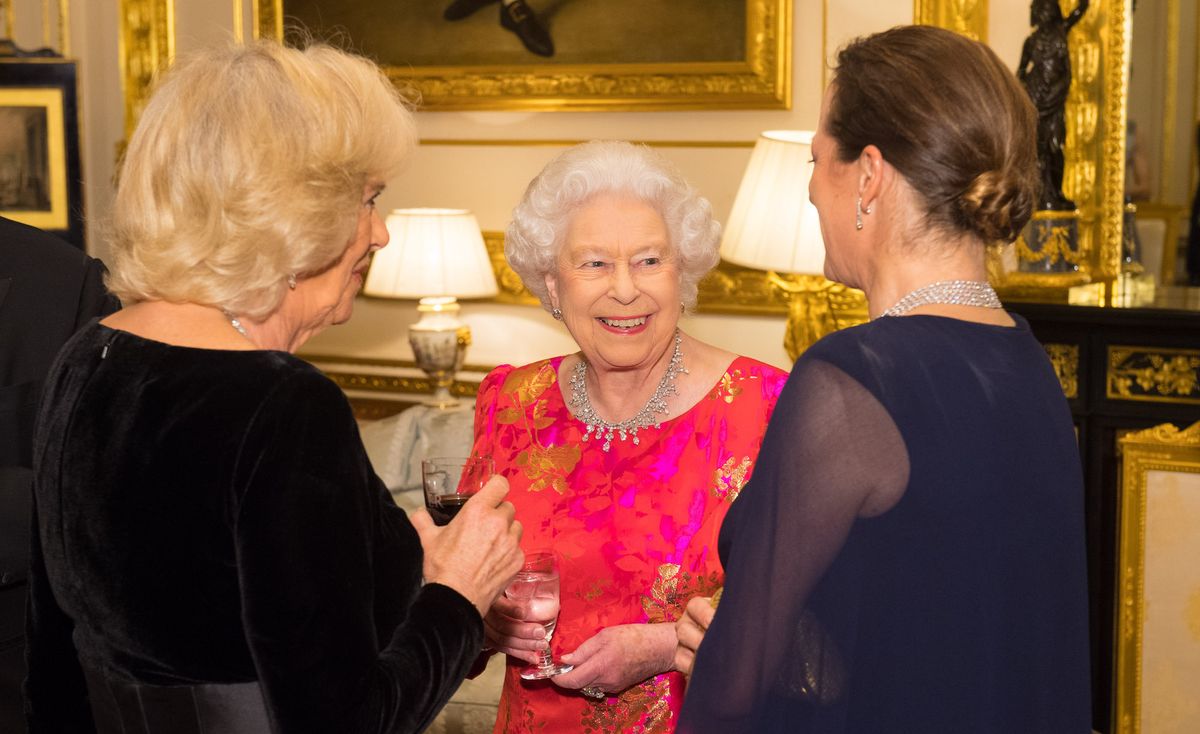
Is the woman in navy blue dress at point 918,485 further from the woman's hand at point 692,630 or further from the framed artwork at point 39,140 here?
the framed artwork at point 39,140

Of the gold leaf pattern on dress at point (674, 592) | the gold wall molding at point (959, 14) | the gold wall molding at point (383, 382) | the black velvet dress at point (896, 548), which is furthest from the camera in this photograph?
the gold wall molding at point (383, 382)

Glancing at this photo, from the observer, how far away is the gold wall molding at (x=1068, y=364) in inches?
144

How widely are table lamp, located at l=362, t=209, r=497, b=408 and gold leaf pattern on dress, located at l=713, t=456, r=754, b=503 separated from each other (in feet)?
9.48

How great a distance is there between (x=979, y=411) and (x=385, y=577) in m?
0.68

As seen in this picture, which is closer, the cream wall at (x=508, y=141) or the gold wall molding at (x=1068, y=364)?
the gold wall molding at (x=1068, y=364)

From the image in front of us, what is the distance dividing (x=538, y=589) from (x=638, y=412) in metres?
0.56

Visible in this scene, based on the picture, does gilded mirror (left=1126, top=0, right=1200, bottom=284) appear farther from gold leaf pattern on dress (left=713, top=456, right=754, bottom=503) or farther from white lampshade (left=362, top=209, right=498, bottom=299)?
gold leaf pattern on dress (left=713, top=456, right=754, bottom=503)

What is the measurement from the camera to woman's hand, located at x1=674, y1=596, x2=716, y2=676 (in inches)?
62.5

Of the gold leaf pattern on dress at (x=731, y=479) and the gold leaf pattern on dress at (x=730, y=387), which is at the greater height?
the gold leaf pattern on dress at (x=730, y=387)

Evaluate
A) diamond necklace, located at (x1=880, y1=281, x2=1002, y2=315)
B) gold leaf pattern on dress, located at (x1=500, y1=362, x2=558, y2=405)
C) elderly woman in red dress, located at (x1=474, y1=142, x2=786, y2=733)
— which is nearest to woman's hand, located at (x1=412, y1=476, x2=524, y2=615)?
elderly woman in red dress, located at (x1=474, y1=142, x2=786, y2=733)

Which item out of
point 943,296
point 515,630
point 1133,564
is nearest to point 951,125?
point 943,296

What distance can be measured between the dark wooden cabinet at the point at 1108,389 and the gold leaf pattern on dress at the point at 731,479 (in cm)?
186

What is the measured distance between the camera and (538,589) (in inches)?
67.4

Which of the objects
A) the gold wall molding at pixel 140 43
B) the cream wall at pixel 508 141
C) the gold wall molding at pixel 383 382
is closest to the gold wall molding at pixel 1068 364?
the cream wall at pixel 508 141
